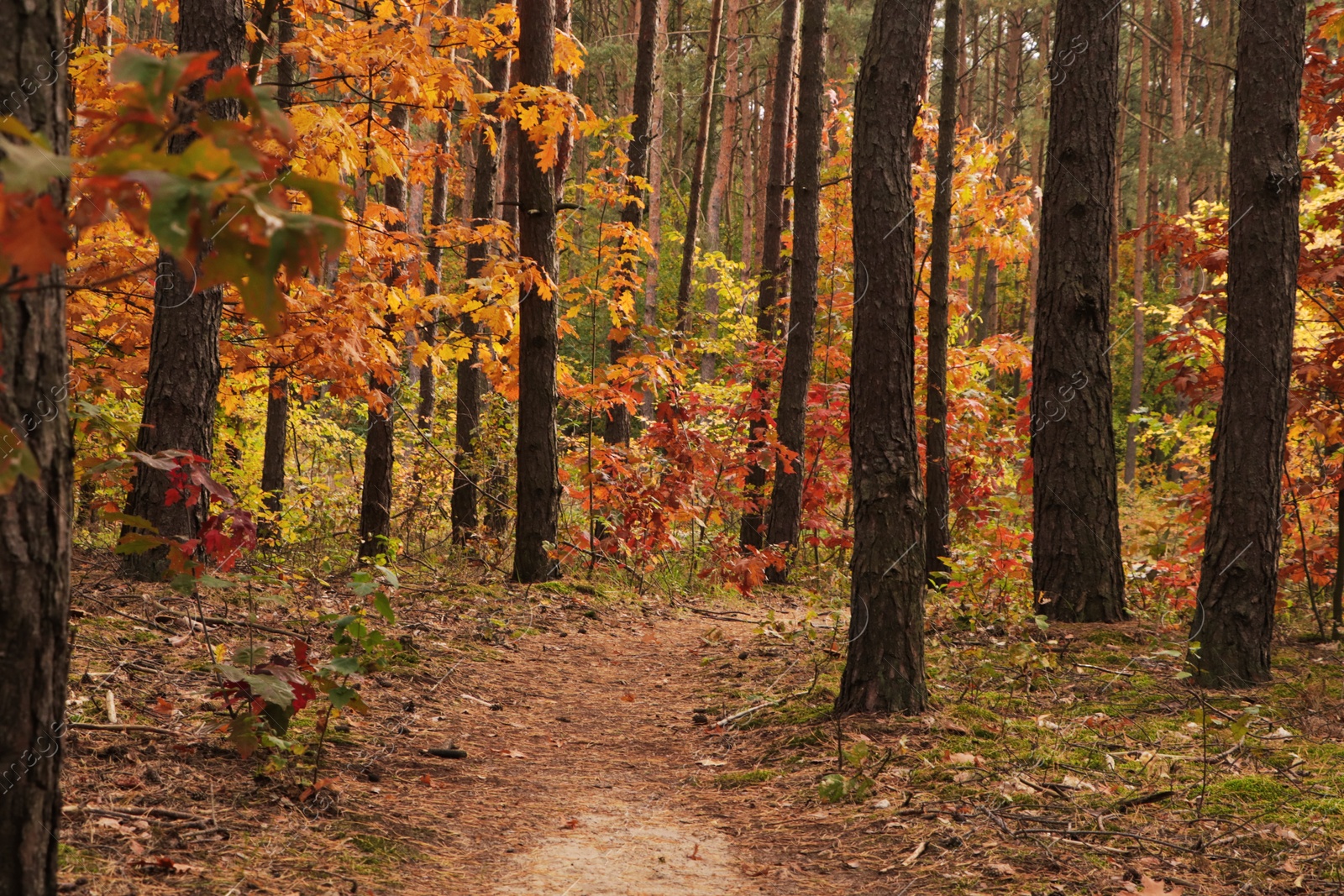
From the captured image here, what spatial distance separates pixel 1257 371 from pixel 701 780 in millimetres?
3489

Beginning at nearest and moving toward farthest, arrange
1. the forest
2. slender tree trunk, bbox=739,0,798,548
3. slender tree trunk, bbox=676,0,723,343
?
the forest < slender tree trunk, bbox=739,0,798,548 < slender tree trunk, bbox=676,0,723,343

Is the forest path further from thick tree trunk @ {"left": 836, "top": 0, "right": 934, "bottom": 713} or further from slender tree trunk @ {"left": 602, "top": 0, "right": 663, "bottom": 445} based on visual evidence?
slender tree trunk @ {"left": 602, "top": 0, "right": 663, "bottom": 445}

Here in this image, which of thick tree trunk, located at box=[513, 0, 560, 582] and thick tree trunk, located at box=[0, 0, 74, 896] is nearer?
thick tree trunk, located at box=[0, 0, 74, 896]

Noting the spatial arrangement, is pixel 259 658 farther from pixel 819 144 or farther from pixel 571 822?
pixel 819 144

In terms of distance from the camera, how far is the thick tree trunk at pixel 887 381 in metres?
4.35

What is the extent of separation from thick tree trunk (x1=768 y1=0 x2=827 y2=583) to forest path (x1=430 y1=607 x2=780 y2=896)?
140 inches

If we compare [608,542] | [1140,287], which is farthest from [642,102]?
[1140,287]

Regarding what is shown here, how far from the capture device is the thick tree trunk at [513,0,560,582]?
788 cm

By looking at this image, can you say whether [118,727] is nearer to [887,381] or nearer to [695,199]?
[887,381]

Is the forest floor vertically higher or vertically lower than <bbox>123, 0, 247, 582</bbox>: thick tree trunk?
A: lower

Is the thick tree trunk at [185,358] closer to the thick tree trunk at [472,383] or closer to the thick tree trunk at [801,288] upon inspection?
the thick tree trunk at [472,383]

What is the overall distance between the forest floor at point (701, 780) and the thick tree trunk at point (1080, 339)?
0.73m

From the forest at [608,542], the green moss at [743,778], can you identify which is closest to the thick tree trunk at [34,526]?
the forest at [608,542]

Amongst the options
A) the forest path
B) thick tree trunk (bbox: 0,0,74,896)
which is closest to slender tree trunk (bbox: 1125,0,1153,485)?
the forest path
